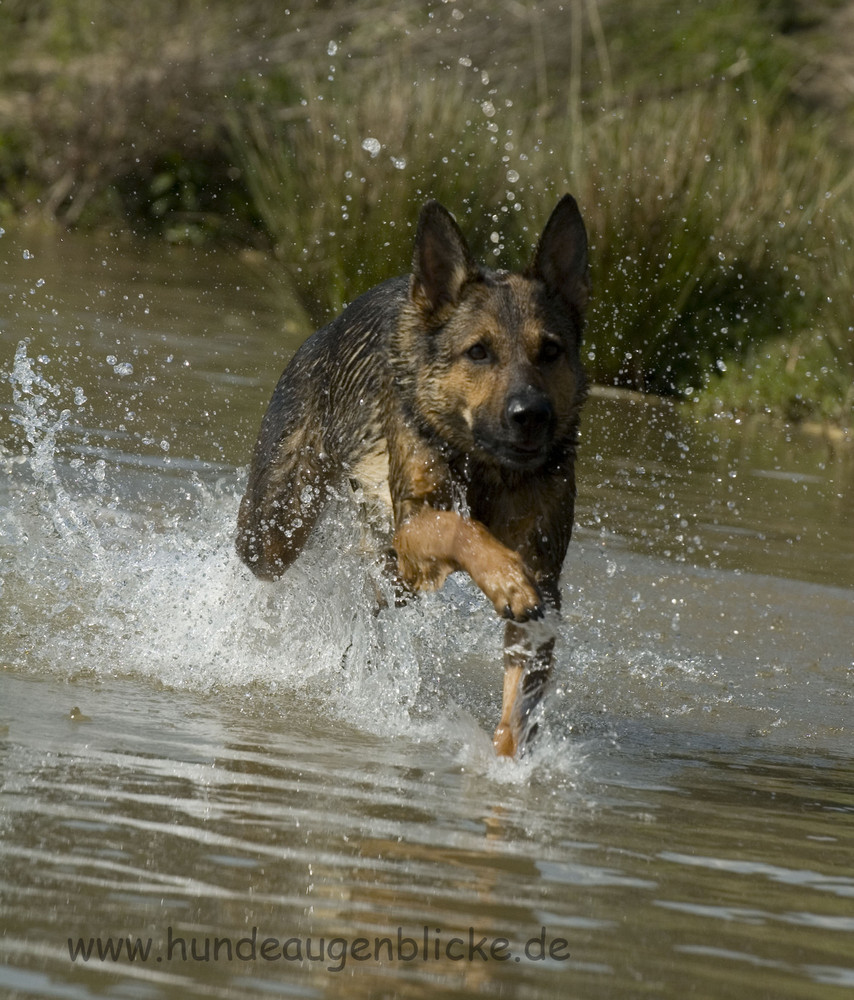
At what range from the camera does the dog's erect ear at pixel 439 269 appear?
6207 millimetres

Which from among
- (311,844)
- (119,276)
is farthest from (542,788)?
(119,276)

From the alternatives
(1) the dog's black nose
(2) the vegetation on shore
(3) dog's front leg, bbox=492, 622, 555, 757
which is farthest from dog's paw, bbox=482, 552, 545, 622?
(2) the vegetation on shore

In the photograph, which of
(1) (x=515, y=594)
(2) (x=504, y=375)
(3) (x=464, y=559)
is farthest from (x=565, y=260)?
(1) (x=515, y=594)

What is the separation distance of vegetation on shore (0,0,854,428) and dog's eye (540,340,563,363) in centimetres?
728

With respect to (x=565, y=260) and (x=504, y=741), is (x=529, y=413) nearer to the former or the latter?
(x=565, y=260)

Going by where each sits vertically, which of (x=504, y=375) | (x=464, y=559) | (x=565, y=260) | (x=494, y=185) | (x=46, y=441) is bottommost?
(x=494, y=185)

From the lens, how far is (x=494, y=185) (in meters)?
14.8

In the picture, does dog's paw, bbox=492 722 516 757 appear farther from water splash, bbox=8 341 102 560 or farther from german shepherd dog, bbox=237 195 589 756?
water splash, bbox=8 341 102 560

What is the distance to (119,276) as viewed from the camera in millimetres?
16516

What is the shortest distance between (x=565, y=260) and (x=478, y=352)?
596 millimetres

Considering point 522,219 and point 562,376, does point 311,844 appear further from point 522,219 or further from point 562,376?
point 522,219

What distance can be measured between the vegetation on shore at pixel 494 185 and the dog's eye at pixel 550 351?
7.28 m

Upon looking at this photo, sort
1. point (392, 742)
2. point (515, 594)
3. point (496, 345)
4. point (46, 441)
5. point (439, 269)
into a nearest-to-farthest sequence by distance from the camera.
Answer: point (515, 594) < point (392, 742) < point (496, 345) < point (439, 269) < point (46, 441)

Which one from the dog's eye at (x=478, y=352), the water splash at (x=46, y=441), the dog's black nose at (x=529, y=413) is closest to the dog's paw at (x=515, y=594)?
the dog's black nose at (x=529, y=413)
